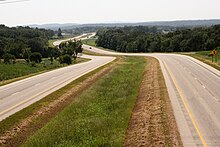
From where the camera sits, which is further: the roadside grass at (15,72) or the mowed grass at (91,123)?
the roadside grass at (15,72)

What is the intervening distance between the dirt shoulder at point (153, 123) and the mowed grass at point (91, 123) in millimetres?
498

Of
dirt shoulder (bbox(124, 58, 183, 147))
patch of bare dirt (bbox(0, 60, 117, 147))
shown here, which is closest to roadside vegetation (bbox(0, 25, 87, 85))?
patch of bare dirt (bbox(0, 60, 117, 147))

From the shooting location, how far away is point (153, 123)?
704 inches

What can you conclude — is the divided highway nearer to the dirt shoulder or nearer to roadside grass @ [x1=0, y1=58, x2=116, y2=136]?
the dirt shoulder

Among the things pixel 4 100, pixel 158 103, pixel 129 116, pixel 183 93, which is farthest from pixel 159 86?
pixel 4 100

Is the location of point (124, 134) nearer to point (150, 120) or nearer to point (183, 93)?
point (150, 120)

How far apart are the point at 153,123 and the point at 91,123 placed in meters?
3.45

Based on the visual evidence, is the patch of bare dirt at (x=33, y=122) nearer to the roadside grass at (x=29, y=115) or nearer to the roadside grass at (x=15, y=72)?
the roadside grass at (x=29, y=115)

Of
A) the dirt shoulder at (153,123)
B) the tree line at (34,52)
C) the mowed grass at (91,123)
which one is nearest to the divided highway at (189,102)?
the dirt shoulder at (153,123)

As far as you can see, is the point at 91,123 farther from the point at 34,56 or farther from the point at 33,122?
the point at 34,56

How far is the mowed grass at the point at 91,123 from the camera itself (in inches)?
607

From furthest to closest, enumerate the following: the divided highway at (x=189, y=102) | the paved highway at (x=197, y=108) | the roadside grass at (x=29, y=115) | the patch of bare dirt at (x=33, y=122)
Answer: the roadside grass at (x=29, y=115) < the patch of bare dirt at (x=33, y=122) < the divided highway at (x=189, y=102) < the paved highway at (x=197, y=108)

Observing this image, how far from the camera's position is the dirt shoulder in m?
14.8

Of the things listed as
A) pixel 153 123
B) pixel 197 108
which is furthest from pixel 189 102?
pixel 153 123
